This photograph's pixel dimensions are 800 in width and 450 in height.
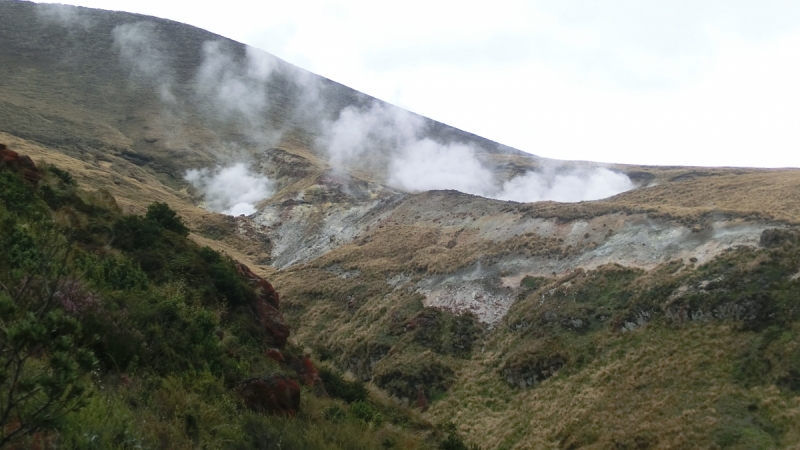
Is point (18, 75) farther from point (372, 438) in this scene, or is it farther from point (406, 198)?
point (372, 438)

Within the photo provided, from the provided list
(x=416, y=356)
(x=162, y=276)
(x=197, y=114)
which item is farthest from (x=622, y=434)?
(x=197, y=114)

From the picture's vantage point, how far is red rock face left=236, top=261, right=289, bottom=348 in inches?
455

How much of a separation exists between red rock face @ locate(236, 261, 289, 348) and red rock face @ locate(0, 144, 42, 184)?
4.45 meters

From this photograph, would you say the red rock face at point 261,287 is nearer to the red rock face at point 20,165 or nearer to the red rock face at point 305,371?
the red rock face at point 305,371

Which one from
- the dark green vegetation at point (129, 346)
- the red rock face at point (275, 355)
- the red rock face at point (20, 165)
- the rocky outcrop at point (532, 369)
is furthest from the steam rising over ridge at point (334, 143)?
the red rock face at point (275, 355)

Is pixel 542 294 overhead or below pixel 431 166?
below

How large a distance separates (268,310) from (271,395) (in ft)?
15.4

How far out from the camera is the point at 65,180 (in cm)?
1251

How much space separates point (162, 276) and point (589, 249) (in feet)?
62.1

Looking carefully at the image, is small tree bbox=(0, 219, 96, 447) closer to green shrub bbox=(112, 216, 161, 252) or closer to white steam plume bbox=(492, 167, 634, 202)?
green shrub bbox=(112, 216, 161, 252)

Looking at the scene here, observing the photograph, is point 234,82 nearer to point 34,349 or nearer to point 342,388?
point 342,388

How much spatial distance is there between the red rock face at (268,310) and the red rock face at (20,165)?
4.45 meters

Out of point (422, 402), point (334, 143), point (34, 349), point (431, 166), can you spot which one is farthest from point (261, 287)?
point (334, 143)

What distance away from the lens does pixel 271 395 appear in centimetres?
774
